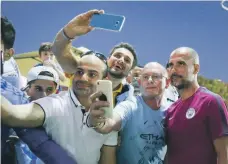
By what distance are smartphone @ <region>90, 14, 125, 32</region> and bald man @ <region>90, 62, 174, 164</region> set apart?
0.73 meters

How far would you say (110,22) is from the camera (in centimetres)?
238

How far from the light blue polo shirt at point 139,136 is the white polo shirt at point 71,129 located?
458 mm

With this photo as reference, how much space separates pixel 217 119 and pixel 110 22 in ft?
4.23

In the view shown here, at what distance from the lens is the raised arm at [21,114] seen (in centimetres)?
196

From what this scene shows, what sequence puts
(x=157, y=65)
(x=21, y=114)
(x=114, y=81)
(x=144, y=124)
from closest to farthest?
(x=21, y=114)
(x=144, y=124)
(x=157, y=65)
(x=114, y=81)

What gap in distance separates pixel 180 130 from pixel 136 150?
0.44 metres

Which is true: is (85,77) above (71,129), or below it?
above

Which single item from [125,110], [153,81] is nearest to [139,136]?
[125,110]

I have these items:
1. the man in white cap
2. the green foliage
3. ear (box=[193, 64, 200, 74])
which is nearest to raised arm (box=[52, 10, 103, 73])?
the man in white cap

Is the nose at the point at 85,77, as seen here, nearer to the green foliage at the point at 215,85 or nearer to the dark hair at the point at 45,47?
the dark hair at the point at 45,47

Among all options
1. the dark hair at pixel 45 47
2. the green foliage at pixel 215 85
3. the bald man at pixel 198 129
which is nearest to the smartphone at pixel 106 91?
the bald man at pixel 198 129

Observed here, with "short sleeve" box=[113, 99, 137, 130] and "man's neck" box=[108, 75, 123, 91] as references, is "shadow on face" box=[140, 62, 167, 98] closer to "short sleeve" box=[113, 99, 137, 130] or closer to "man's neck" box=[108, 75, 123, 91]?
"short sleeve" box=[113, 99, 137, 130]

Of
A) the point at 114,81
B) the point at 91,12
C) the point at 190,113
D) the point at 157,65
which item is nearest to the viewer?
the point at 91,12

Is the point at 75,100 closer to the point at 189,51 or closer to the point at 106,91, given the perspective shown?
the point at 106,91
